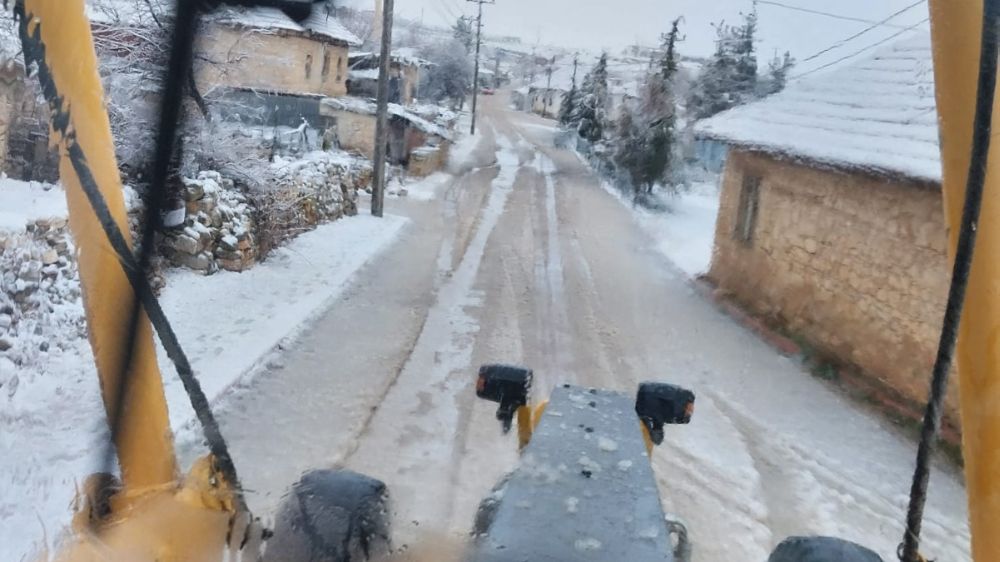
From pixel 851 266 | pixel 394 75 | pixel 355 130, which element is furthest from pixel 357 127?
pixel 851 266

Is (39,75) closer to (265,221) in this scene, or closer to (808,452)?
(808,452)

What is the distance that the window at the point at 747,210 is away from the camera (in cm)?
1361

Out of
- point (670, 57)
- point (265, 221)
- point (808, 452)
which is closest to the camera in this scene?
point (808, 452)

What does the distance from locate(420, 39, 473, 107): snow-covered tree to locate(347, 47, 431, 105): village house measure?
229 centimetres

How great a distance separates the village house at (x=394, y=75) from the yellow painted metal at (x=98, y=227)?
34185mm

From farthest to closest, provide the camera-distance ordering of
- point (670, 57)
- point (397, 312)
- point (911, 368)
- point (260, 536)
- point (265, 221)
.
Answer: point (670, 57) → point (265, 221) → point (397, 312) → point (911, 368) → point (260, 536)

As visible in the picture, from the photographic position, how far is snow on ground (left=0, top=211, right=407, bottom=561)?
3.34m

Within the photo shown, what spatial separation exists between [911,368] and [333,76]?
27839 millimetres

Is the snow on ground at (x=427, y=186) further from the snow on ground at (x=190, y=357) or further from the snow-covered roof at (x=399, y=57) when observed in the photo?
the snow-covered roof at (x=399, y=57)

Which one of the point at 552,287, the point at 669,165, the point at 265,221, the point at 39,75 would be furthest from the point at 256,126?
the point at 39,75

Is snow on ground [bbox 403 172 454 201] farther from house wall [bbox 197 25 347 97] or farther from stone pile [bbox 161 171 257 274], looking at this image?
stone pile [bbox 161 171 257 274]

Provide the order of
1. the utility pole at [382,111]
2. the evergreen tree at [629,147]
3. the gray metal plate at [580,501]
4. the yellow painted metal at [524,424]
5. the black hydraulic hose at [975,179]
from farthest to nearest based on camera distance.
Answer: the evergreen tree at [629,147], the utility pole at [382,111], the yellow painted metal at [524,424], the gray metal plate at [580,501], the black hydraulic hose at [975,179]

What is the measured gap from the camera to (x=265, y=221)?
42.4ft

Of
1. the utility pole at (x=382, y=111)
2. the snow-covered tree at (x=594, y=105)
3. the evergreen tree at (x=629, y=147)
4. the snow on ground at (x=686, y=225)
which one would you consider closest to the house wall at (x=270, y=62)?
the utility pole at (x=382, y=111)
